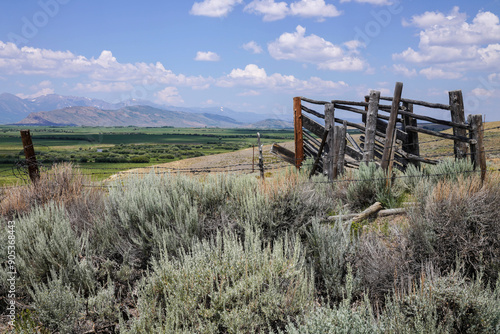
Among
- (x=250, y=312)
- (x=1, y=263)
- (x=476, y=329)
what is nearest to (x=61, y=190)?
(x=1, y=263)

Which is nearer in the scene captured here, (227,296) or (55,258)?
(227,296)

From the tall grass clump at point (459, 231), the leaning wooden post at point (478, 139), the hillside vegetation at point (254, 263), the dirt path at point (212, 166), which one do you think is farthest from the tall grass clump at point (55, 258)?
the leaning wooden post at point (478, 139)

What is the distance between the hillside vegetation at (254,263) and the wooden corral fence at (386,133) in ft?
2.14

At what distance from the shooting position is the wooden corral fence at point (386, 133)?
7.22 m

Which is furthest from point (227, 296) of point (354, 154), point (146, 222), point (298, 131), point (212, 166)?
point (212, 166)

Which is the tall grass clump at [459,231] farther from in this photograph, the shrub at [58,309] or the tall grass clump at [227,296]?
the shrub at [58,309]

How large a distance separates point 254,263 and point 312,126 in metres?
6.83

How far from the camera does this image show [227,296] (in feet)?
12.2

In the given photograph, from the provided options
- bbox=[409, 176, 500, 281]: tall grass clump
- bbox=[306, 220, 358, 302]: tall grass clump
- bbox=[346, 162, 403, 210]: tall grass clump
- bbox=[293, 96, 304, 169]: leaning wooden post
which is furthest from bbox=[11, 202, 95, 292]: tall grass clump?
bbox=[293, 96, 304, 169]: leaning wooden post

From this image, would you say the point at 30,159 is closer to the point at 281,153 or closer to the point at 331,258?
the point at 281,153

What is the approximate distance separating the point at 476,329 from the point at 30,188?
350 inches

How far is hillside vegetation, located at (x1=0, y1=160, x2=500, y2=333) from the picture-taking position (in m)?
3.49

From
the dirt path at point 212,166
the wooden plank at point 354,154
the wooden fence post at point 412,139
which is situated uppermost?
the wooden fence post at point 412,139

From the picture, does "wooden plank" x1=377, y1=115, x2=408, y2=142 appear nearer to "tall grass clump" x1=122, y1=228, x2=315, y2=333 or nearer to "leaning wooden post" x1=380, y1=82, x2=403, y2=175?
"leaning wooden post" x1=380, y1=82, x2=403, y2=175
